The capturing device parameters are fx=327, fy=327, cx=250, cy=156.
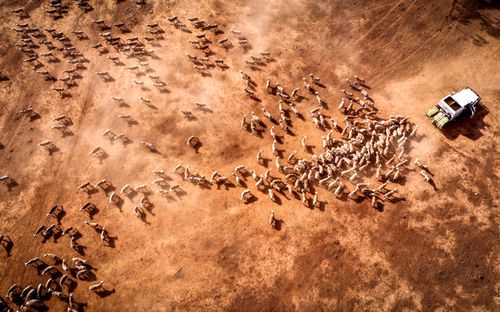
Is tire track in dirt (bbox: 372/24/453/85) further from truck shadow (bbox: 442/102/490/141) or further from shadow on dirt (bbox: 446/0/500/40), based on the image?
truck shadow (bbox: 442/102/490/141)

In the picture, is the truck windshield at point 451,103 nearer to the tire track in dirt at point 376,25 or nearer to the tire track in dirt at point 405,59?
the tire track in dirt at point 405,59

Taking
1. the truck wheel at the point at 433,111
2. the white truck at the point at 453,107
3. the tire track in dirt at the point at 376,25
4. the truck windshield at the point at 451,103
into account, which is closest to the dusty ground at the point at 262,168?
the tire track in dirt at the point at 376,25

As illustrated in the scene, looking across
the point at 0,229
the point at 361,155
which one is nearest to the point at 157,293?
the point at 0,229

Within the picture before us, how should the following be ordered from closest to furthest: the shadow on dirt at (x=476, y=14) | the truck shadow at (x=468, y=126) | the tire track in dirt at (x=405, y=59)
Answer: the truck shadow at (x=468, y=126)
the tire track in dirt at (x=405, y=59)
the shadow on dirt at (x=476, y=14)

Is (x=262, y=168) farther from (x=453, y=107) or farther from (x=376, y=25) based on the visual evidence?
(x=376, y=25)

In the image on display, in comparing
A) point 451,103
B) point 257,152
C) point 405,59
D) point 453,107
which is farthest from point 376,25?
point 257,152

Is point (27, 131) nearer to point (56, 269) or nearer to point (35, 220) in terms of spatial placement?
point (35, 220)

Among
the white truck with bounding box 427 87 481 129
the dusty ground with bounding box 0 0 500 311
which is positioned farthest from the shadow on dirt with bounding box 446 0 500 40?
the white truck with bounding box 427 87 481 129

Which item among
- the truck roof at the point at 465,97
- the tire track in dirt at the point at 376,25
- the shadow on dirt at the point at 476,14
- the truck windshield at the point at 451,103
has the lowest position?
the truck windshield at the point at 451,103
